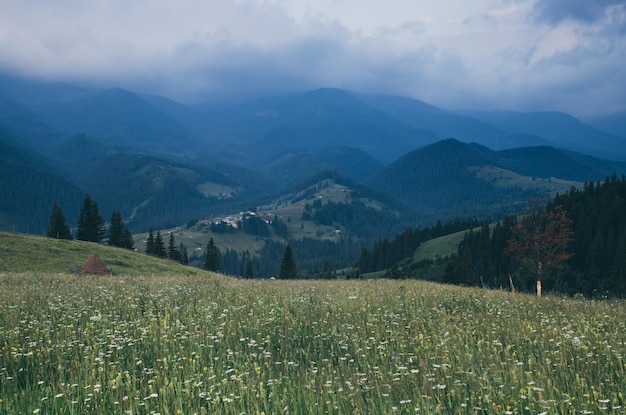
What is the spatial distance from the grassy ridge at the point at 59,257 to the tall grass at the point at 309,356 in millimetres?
34996

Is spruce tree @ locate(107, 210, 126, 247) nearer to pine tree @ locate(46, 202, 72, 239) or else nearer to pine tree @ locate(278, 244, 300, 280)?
pine tree @ locate(46, 202, 72, 239)

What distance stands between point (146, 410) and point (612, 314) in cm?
1005

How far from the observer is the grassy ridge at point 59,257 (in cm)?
4119

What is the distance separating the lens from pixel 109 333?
329 inches

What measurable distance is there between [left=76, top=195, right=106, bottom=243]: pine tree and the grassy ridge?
2873 centimetres

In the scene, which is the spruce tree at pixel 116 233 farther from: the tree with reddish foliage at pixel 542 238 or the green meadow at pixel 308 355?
the green meadow at pixel 308 355

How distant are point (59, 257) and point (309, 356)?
47.0m

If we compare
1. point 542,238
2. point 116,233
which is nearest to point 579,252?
point 542,238

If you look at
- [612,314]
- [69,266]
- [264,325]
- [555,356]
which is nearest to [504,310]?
[612,314]

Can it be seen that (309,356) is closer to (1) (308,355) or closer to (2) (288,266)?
(1) (308,355)

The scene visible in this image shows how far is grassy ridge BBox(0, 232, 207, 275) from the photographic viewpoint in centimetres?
4119

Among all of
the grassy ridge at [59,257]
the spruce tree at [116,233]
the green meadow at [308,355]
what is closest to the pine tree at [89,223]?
the spruce tree at [116,233]

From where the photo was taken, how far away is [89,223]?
264ft

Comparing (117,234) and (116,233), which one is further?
(117,234)
